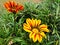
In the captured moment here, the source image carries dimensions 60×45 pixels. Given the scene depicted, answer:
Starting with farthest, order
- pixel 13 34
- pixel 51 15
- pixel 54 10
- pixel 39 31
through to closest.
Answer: pixel 54 10, pixel 51 15, pixel 13 34, pixel 39 31

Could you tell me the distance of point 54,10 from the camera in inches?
151

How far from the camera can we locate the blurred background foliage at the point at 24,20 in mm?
3198

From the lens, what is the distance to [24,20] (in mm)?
3596

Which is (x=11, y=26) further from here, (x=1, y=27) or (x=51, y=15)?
(x=51, y=15)

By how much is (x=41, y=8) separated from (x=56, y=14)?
1.12 feet

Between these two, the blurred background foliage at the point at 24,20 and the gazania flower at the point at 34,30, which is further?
the blurred background foliage at the point at 24,20

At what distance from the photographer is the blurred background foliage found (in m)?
3.20

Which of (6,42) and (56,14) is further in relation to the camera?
(56,14)

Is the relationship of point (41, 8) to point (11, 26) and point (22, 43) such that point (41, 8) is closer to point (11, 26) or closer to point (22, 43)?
point (11, 26)

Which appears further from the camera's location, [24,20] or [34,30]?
[24,20]

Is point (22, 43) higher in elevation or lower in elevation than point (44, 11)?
lower

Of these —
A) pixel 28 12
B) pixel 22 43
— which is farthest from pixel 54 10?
pixel 22 43

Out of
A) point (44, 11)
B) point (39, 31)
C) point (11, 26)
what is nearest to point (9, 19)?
point (11, 26)

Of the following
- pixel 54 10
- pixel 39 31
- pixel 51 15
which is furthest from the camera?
pixel 54 10
